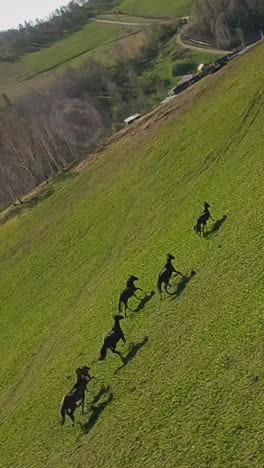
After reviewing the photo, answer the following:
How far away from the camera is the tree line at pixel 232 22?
141500mm

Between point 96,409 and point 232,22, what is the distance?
13825 centimetres

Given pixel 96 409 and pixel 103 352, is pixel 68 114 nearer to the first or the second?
pixel 103 352

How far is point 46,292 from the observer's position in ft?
158

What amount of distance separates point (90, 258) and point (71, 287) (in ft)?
12.8

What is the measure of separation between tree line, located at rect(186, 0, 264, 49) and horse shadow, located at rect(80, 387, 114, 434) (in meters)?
122

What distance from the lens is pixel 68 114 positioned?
108250 millimetres

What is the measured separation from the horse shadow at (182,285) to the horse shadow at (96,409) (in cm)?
684

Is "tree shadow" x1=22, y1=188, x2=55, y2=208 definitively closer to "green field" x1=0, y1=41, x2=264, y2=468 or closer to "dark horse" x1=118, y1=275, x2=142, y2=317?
"green field" x1=0, y1=41, x2=264, y2=468

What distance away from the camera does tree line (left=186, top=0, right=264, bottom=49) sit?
464 ft

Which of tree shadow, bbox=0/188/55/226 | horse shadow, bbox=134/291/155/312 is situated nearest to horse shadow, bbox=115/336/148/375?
horse shadow, bbox=134/291/155/312

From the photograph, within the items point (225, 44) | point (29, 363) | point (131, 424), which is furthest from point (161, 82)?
point (131, 424)

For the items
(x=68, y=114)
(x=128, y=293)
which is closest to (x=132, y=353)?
(x=128, y=293)

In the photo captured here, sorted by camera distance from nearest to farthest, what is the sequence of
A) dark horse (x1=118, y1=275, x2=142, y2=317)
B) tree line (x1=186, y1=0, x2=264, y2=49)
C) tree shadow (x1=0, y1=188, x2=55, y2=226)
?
1. dark horse (x1=118, y1=275, x2=142, y2=317)
2. tree shadow (x1=0, y1=188, x2=55, y2=226)
3. tree line (x1=186, y1=0, x2=264, y2=49)

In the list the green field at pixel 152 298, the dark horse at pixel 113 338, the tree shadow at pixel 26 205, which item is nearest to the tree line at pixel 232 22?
the tree shadow at pixel 26 205
